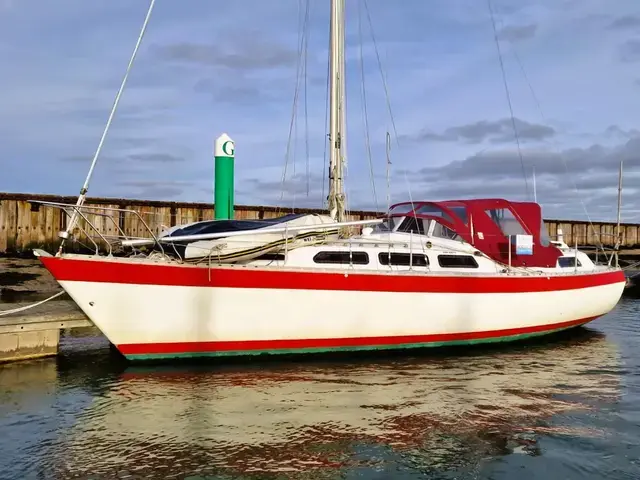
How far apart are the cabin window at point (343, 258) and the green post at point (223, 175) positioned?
161 inches

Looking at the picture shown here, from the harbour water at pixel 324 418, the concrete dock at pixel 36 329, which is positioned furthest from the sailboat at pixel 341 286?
the concrete dock at pixel 36 329

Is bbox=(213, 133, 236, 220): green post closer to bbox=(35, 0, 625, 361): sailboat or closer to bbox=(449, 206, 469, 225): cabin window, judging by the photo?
bbox=(35, 0, 625, 361): sailboat

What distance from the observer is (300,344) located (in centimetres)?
1024

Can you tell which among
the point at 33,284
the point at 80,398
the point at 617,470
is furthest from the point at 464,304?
the point at 33,284

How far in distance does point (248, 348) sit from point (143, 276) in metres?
2.23

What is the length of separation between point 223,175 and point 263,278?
4859mm

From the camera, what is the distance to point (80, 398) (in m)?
7.98

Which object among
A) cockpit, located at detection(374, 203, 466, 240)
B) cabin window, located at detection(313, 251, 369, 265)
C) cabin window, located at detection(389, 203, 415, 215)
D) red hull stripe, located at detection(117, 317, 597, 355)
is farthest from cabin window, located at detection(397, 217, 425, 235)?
red hull stripe, located at detection(117, 317, 597, 355)

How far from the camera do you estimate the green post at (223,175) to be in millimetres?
13703

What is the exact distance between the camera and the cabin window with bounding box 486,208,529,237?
13.0 metres

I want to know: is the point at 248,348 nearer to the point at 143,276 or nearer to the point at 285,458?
the point at 143,276

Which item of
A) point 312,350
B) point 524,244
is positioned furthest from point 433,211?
point 312,350

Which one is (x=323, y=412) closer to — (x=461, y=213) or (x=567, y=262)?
(x=461, y=213)

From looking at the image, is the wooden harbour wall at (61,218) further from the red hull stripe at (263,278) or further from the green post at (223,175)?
the red hull stripe at (263,278)
